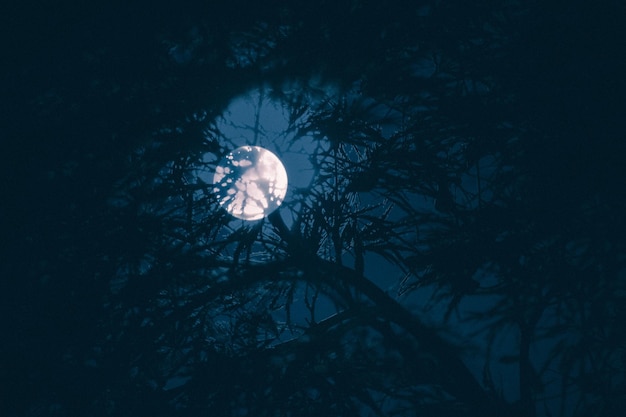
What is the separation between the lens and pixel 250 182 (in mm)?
3197

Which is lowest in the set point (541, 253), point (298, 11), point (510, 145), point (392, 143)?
point (541, 253)

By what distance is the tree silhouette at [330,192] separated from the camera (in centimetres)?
320

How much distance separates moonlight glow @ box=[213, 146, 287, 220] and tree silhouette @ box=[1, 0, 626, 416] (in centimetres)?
11

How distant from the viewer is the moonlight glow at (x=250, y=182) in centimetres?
321

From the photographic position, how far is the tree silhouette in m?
3.20

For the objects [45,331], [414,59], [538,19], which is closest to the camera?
[45,331]

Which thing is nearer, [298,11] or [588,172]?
[588,172]

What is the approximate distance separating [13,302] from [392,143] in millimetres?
2994

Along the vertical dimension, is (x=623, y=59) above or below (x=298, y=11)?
below

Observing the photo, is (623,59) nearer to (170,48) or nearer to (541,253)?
(541,253)

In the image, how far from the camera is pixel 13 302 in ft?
10.5

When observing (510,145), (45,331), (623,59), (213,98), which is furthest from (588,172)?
(45,331)

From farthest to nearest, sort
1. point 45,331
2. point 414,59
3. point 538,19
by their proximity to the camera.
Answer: point 414,59
point 538,19
point 45,331

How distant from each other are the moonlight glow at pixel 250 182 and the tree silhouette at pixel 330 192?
0.35 feet
